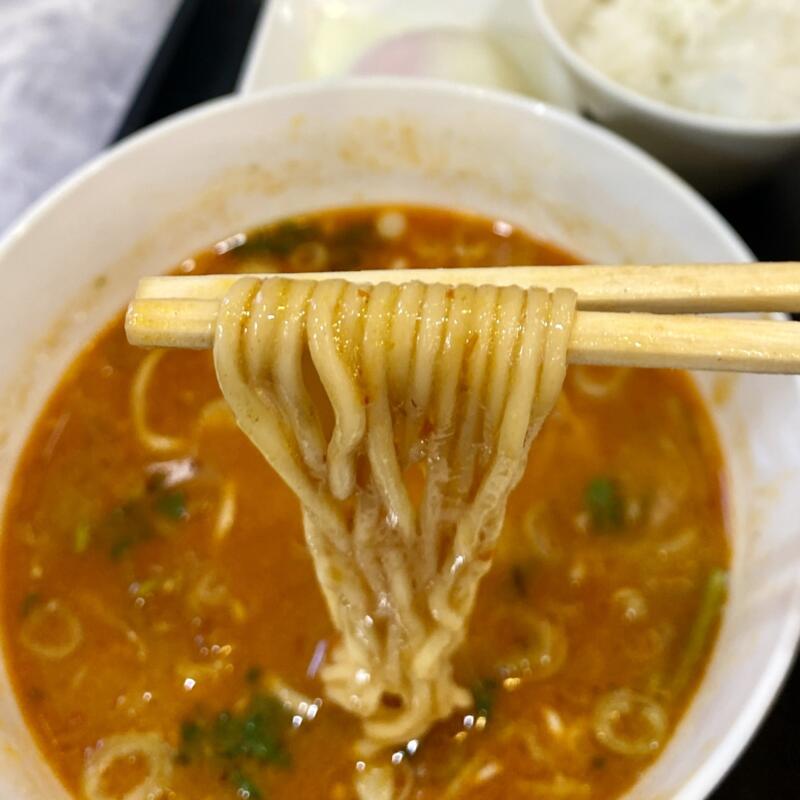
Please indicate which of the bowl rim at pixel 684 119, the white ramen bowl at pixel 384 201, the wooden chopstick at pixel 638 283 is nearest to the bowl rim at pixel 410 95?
the white ramen bowl at pixel 384 201

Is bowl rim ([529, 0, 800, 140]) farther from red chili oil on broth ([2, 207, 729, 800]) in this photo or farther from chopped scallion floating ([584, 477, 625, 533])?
chopped scallion floating ([584, 477, 625, 533])

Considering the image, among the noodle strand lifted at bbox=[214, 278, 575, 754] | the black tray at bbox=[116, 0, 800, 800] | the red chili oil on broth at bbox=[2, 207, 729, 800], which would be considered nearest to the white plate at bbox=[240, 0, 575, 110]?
the black tray at bbox=[116, 0, 800, 800]

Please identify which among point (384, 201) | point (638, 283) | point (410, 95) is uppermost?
point (638, 283)

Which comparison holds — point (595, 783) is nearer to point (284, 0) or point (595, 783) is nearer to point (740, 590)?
point (740, 590)

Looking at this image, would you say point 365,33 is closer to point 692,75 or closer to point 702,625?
point 692,75

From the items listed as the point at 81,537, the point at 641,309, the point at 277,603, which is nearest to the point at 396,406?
the point at 641,309

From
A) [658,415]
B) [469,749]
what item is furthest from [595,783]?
[658,415]
